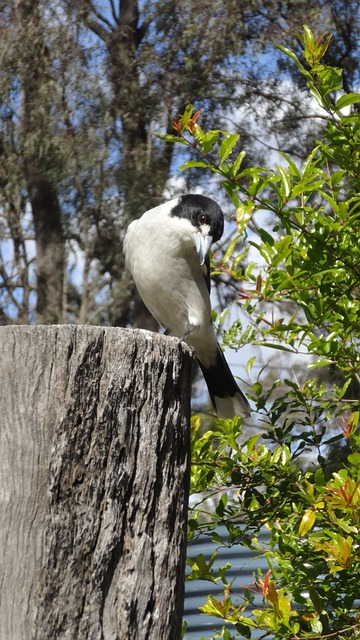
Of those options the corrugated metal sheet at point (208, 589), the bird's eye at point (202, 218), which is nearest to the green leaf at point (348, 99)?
the bird's eye at point (202, 218)

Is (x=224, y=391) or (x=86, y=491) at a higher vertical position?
(x=224, y=391)

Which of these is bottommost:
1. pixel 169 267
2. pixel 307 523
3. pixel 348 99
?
pixel 307 523

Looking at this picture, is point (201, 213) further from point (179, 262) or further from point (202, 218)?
point (179, 262)

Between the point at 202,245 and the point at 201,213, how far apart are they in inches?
6.8

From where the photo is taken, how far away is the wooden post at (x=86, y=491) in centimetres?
156

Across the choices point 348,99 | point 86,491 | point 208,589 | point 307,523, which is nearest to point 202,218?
point 348,99

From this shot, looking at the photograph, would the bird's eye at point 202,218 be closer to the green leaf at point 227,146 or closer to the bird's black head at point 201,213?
the bird's black head at point 201,213

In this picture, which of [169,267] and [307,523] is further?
[169,267]

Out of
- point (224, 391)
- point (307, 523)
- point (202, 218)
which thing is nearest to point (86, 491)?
point (307, 523)

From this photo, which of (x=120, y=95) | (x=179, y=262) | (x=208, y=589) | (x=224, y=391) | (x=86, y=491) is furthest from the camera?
(x=120, y=95)

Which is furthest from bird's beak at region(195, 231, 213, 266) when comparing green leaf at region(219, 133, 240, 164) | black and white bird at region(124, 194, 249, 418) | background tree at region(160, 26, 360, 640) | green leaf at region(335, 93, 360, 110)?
green leaf at region(335, 93, 360, 110)

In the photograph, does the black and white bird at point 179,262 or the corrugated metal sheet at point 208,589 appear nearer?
the black and white bird at point 179,262

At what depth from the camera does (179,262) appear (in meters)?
3.63

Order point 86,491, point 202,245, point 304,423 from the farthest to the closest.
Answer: point 202,245 < point 304,423 < point 86,491
